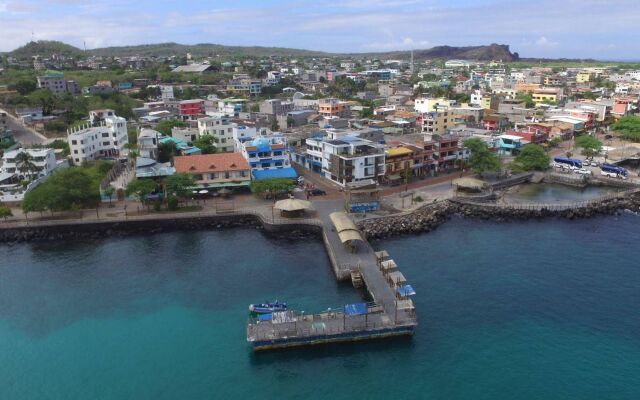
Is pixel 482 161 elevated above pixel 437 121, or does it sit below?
below

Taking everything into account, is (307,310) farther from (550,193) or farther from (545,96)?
(545,96)

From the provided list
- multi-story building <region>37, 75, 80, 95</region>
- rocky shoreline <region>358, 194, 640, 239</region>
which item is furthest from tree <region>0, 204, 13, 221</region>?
multi-story building <region>37, 75, 80, 95</region>

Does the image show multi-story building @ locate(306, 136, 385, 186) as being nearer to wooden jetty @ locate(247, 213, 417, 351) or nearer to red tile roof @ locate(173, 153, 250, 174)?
red tile roof @ locate(173, 153, 250, 174)

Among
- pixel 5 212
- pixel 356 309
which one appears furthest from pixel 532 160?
pixel 5 212

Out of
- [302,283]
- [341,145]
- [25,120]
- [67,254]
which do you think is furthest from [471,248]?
[25,120]

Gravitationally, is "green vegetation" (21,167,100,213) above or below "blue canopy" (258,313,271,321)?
above
